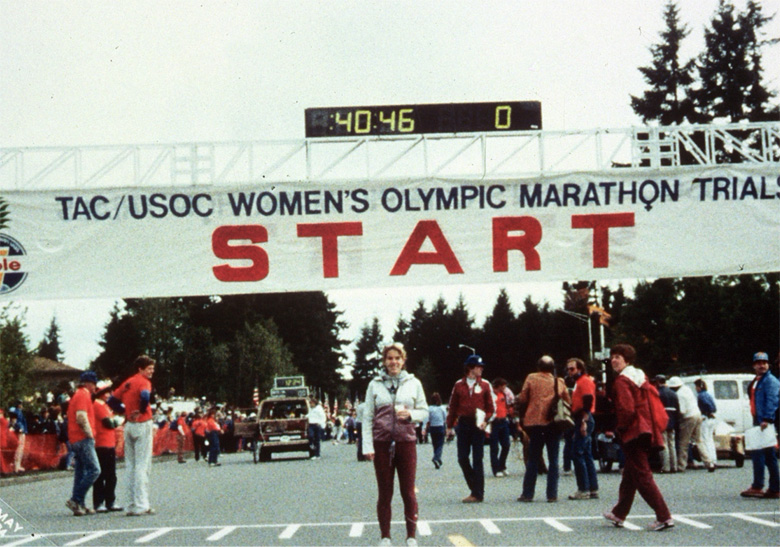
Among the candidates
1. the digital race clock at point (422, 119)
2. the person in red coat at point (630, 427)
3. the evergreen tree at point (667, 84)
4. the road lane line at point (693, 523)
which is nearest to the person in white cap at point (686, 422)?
the digital race clock at point (422, 119)

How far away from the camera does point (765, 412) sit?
14.4 m

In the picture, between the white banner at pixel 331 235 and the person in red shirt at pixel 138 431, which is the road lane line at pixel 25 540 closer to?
the person in red shirt at pixel 138 431

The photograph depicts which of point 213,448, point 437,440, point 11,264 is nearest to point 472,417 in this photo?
point 11,264

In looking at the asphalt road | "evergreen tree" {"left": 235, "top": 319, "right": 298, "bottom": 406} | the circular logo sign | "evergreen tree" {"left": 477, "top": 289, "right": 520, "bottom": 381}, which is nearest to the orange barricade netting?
the asphalt road

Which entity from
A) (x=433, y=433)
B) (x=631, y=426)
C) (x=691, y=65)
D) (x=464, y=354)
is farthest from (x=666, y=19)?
(x=464, y=354)

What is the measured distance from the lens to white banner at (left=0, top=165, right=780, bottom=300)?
52.3ft

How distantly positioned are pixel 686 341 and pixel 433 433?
32068 mm

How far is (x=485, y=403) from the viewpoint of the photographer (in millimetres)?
15578

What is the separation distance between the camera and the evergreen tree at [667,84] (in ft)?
190

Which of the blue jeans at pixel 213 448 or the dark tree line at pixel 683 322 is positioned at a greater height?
the dark tree line at pixel 683 322

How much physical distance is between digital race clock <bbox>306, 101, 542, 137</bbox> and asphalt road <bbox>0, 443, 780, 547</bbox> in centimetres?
495

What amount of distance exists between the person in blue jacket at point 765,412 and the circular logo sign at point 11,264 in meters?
9.64

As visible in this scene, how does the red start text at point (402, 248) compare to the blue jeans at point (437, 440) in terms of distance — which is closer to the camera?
the red start text at point (402, 248)

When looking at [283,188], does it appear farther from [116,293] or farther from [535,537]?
[535,537]
